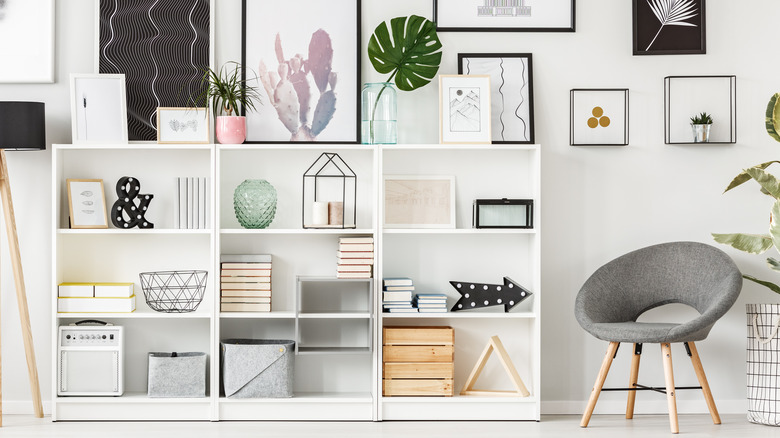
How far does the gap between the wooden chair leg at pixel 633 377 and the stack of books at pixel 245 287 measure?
1.77 meters

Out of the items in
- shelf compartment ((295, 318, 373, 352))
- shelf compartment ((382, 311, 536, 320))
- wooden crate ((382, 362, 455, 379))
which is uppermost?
shelf compartment ((382, 311, 536, 320))

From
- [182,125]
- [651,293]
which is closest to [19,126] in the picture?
[182,125]

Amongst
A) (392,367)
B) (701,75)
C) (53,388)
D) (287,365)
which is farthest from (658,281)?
(53,388)

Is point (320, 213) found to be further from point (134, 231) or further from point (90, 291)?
point (90, 291)

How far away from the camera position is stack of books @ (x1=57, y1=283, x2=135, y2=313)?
11.6 ft

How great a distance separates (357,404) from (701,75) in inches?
94.6

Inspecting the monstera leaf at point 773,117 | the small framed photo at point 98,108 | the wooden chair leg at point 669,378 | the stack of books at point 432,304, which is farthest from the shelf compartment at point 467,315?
the small framed photo at point 98,108

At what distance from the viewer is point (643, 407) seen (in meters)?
3.78

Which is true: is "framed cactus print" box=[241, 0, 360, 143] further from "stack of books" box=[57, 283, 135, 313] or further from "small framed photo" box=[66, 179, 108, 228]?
"stack of books" box=[57, 283, 135, 313]

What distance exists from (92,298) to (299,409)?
1.12 m

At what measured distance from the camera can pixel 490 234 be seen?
Result: 382 centimetres

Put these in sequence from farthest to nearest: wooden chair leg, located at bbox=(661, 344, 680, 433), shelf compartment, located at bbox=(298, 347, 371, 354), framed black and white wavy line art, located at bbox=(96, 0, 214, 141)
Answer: framed black and white wavy line art, located at bbox=(96, 0, 214, 141), shelf compartment, located at bbox=(298, 347, 371, 354), wooden chair leg, located at bbox=(661, 344, 680, 433)

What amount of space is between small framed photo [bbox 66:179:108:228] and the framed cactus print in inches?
32.3

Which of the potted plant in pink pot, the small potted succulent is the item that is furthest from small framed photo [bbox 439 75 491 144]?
the small potted succulent
